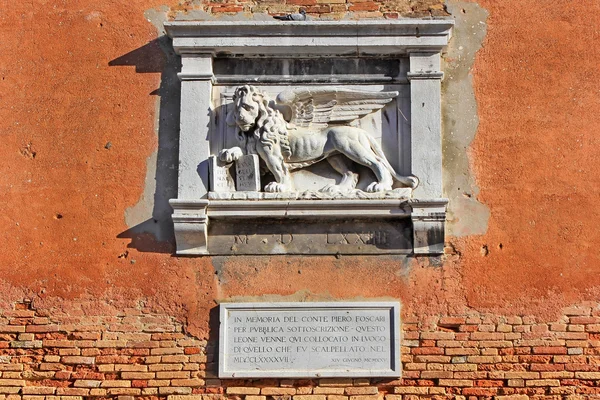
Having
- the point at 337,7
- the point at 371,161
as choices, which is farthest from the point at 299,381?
the point at 337,7

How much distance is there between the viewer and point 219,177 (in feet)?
24.3

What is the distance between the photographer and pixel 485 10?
25.7ft

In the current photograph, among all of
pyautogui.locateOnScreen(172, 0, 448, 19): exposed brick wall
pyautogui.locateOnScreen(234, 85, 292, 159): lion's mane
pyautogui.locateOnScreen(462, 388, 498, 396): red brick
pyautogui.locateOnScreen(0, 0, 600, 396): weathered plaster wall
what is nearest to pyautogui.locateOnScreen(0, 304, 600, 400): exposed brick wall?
pyautogui.locateOnScreen(462, 388, 498, 396): red brick

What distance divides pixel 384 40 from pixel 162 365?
2686 mm

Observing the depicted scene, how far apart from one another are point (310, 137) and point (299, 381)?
1.67 meters

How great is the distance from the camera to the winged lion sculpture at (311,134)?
7.39m

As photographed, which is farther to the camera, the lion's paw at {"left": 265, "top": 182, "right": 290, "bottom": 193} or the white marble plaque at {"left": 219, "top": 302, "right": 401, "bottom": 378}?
the lion's paw at {"left": 265, "top": 182, "right": 290, "bottom": 193}

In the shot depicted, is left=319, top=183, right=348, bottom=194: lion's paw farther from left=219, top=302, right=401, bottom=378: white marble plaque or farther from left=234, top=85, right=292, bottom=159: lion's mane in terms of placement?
left=219, top=302, right=401, bottom=378: white marble plaque

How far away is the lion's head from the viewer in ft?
24.3

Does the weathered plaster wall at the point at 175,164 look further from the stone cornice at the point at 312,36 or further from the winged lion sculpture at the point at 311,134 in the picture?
the winged lion sculpture at the point at 311,134

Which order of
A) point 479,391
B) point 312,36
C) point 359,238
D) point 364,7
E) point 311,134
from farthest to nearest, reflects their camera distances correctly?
1. point 364,7
2. point 312,36
3. point 311,134
4. point 359,238
5. point 479,391

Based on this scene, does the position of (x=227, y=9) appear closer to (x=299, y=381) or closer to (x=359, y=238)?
(x=359, y=238)

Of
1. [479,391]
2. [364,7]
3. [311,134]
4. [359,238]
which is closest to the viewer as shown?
[479,391]

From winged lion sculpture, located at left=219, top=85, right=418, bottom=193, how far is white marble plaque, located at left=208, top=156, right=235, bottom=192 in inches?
2.8
